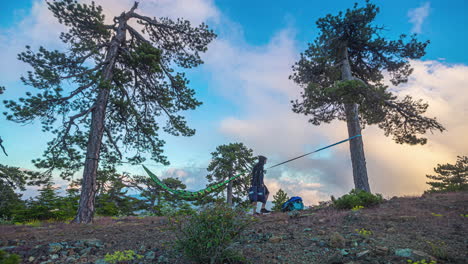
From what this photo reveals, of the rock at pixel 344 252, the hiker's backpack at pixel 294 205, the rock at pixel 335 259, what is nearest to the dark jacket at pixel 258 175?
the hiker's backpack at pixel 294 205

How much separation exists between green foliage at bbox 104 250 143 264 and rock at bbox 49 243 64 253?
1.08m

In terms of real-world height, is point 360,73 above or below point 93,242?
above

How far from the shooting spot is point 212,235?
313 cm

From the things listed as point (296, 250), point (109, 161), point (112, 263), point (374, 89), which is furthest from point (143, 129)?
point (374, 89)

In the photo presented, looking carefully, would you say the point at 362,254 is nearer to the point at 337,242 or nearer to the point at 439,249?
the point at 337,242

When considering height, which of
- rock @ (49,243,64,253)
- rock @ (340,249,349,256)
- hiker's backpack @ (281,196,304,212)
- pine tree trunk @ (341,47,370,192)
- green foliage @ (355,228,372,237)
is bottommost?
rock @ (49,243,64,253)

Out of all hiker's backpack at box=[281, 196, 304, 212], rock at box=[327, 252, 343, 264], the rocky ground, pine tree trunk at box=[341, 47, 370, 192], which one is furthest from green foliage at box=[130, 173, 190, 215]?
pine tree trunk at box=[341, 47, 370, 192]

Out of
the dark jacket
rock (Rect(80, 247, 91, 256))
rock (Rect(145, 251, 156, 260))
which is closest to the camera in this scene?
rock (Rect(145, 251, 156, 260))

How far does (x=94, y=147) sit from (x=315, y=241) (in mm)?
7177

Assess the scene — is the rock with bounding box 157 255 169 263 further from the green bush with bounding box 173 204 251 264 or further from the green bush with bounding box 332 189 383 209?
the green bush with bounding box 332 189 383 209

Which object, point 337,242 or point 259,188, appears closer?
point 337,242

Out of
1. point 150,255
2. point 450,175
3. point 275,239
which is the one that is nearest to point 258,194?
point 275,239

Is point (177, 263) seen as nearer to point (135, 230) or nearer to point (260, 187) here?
point (135, 230)

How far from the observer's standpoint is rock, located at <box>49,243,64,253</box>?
401 cm
